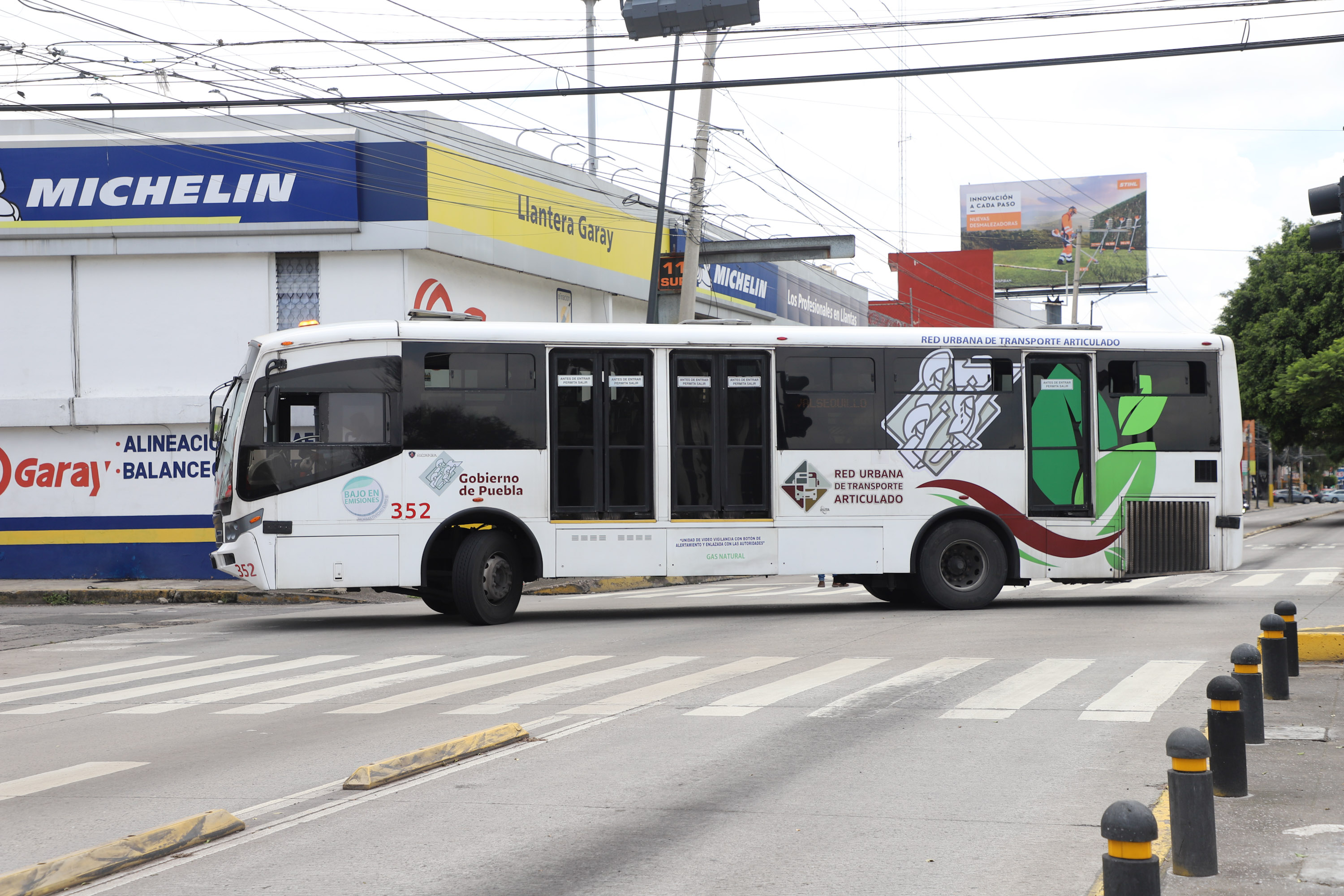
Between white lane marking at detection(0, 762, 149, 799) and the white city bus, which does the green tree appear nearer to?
the white city bus

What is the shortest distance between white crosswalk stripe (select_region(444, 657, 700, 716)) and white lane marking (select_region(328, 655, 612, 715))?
0.44 m

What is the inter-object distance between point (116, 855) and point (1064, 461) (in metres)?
13.6

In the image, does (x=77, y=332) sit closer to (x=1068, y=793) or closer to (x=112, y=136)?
(x=112, y=136)

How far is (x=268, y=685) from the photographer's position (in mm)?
11055

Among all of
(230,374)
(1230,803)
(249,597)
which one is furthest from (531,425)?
(1230,803)

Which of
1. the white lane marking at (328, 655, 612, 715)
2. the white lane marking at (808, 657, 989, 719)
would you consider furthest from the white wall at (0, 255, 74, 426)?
the white lane marking at (808, 657, 989, 719)

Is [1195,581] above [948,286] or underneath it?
underneath

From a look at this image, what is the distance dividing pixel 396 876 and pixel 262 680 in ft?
21.2

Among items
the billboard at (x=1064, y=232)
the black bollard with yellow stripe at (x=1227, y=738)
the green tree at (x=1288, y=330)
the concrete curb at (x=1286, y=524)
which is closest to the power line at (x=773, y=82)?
the black bollard with yellow stripe at (x=1227, y=738)

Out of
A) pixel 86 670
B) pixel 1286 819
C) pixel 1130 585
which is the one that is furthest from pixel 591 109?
pixel 1286 819

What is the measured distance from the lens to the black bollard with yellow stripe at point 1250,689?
7293 mm

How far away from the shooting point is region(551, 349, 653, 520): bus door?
15734 millimetres

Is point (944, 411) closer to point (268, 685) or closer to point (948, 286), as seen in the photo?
point (268, 685)

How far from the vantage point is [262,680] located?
37.3 ft
